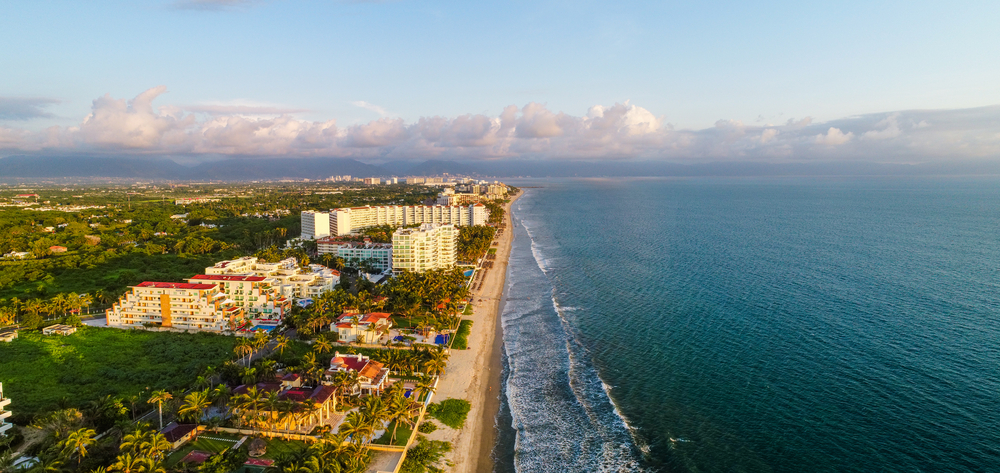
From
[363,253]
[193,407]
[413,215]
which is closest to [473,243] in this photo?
[363,253]

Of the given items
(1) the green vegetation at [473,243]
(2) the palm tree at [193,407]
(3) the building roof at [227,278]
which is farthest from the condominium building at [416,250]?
(2) the palm tree at [193,407]

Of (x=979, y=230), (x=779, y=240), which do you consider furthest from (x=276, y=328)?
(x=979, y=230)

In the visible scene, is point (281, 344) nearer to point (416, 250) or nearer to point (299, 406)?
point (299, 406)

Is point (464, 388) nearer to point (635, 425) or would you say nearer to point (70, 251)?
point (635, 425)

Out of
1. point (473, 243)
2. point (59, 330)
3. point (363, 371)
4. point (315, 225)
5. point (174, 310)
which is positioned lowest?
point (59, 330)

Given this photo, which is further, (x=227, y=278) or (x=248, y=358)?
(x=227, y=278)

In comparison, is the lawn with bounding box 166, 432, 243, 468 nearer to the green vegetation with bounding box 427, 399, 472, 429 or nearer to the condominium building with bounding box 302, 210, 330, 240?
the green vegetation with bounding box 427, 399, 472, 429

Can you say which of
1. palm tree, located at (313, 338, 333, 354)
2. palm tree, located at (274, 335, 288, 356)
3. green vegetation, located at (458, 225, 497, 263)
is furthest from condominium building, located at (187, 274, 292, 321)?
green vegetation, located at (458, 225, 497, 263)

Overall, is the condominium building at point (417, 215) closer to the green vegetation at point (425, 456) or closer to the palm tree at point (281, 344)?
the palm tree at point (281, 344)
